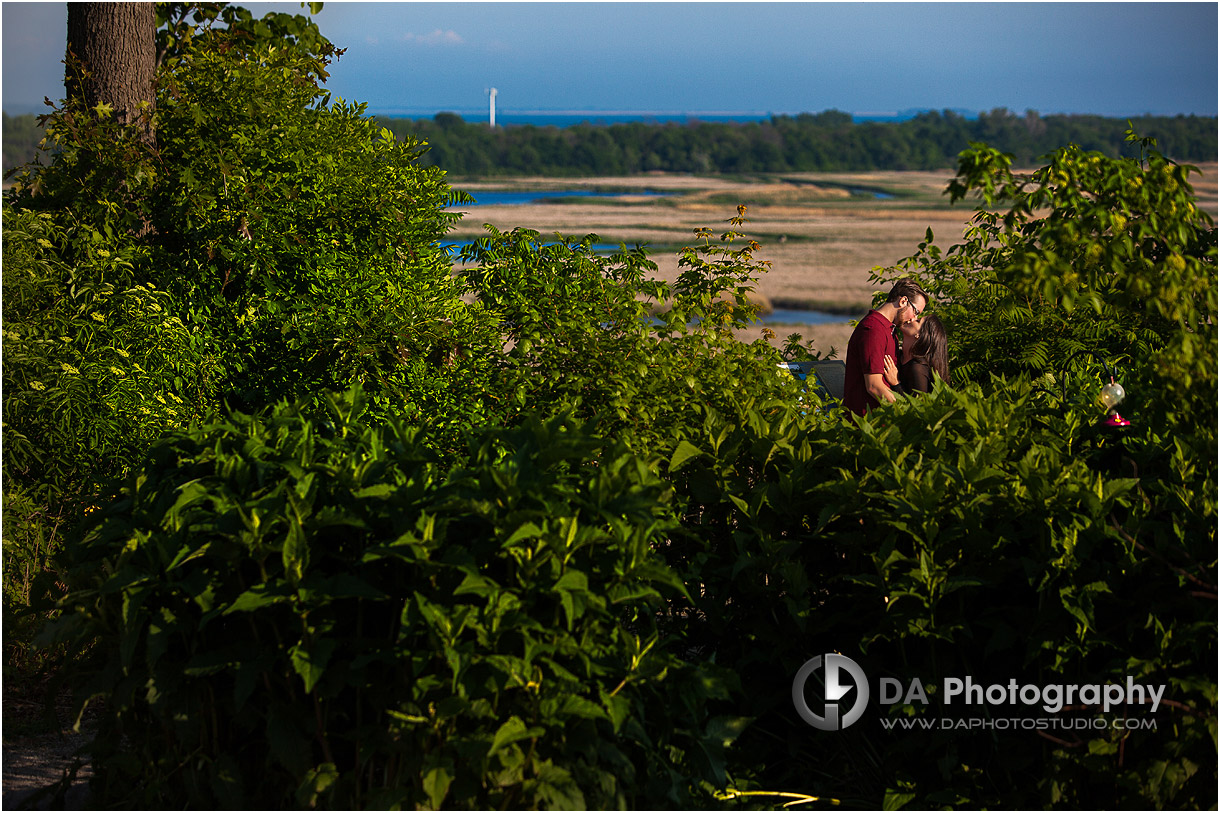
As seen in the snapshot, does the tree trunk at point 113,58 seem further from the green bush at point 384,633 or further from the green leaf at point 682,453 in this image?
the green leaf at point 682,453

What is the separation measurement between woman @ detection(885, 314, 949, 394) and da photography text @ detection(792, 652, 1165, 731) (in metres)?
3.02

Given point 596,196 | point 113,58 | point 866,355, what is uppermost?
point 596,196

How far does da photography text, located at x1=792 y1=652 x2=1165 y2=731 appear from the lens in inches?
138

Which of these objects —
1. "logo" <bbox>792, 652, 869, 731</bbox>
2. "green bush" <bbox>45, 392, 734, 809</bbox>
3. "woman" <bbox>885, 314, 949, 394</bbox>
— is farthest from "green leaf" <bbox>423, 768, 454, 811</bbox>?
"woman" <bbox>885, 314, 949, 394</bbox>

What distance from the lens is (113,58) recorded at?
6734mm

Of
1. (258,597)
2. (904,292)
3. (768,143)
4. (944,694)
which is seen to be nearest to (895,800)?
(944,694)

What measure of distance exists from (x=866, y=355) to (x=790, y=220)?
217ft

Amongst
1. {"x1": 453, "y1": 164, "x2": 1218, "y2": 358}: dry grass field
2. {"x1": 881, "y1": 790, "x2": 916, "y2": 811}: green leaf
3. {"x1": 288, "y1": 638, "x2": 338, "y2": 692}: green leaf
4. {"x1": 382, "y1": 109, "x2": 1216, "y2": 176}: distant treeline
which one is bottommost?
{"x1": 881, "y1": 790, "x2": 916, "y2": 811}: green leaf

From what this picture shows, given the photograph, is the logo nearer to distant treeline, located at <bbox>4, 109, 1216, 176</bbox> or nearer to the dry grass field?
the dry grass field

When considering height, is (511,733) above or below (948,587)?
below

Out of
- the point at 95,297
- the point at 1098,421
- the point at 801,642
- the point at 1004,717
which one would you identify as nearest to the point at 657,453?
the point at 801,642

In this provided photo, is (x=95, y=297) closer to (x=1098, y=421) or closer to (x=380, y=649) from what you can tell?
(x=380, y=649)

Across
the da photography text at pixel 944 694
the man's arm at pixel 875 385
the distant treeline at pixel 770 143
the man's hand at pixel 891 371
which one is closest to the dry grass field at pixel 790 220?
the distant treeline at pixel 770 143

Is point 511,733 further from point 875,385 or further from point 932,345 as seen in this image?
point 932,345
